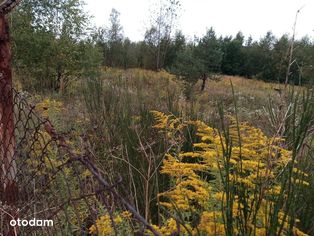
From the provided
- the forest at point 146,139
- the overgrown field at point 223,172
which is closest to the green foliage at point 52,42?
the forest at point 146,139

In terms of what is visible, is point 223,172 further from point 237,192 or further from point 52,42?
point 52,42

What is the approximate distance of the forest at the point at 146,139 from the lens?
1.26m

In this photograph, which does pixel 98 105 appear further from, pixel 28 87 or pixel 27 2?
pixel 27 2

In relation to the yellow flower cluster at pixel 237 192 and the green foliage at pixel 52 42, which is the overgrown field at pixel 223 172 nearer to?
the yellow flower cluster at pixel 237 192

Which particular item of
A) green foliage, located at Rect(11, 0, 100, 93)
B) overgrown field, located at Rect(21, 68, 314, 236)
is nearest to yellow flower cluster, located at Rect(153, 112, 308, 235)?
overgrown field, located at Rect(21, 68, 314, 236)

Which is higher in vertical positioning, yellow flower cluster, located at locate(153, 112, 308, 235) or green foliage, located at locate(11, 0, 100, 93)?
green foliage, located at locate(11, 0, 100, 93)

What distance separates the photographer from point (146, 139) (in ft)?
10.7

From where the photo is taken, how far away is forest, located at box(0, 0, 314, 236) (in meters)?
1.26

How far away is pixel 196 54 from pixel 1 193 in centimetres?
1783

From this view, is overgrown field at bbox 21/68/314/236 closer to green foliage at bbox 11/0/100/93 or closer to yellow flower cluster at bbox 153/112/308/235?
yellow flower cluster at bbox 153/112/308/235

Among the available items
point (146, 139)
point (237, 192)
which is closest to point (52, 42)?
point (146, 139)

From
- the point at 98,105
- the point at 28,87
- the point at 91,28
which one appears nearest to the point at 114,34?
the point at 91,28

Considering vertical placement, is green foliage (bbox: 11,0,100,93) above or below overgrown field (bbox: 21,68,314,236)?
above

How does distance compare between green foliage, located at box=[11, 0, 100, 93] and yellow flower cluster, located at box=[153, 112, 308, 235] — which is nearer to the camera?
yellow flower cluster, located at box=[153, 112, 308, 235]
